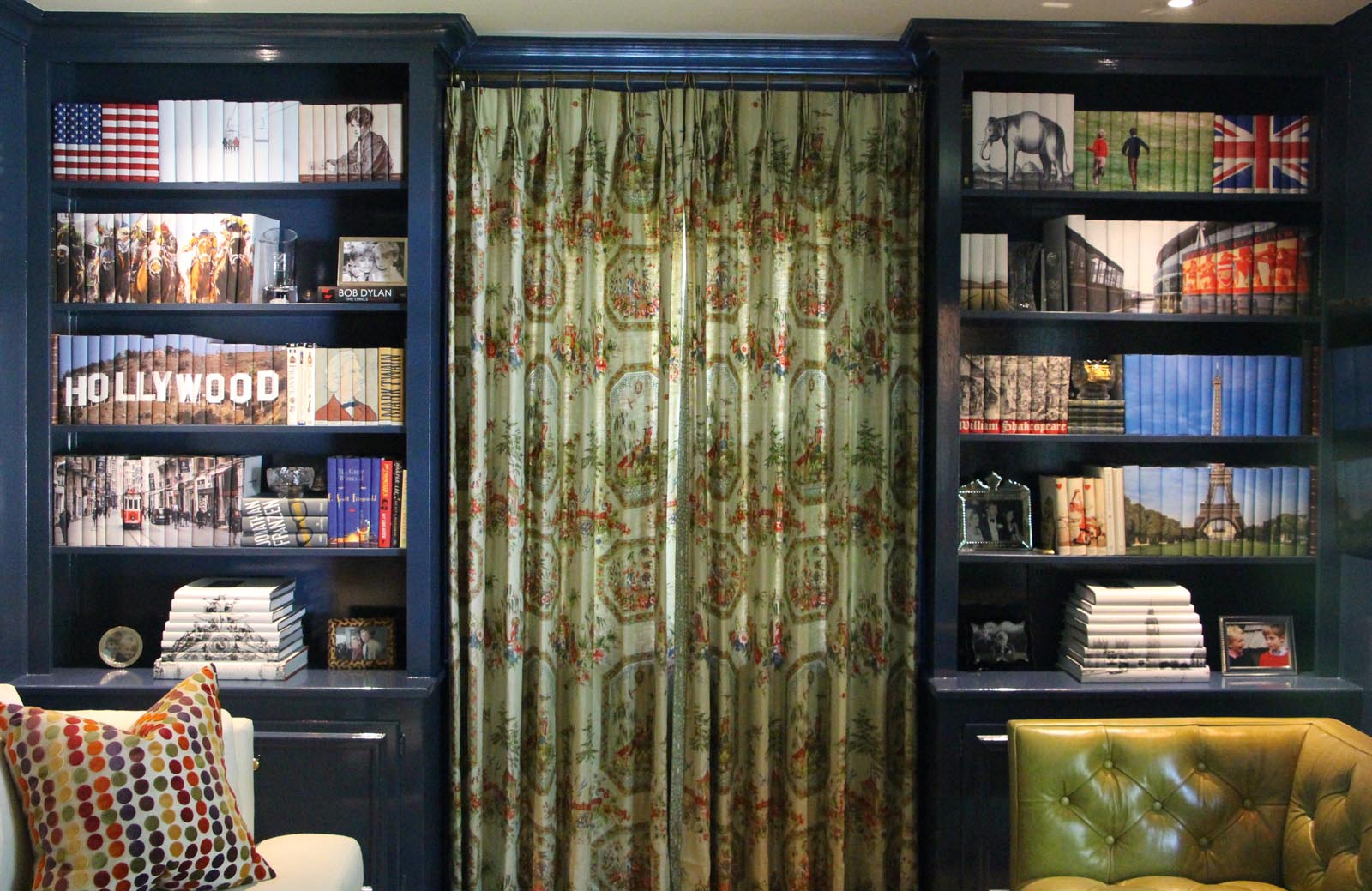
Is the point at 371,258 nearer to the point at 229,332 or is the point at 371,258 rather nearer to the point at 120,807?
the point at 229,332

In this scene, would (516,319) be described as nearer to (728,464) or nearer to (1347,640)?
(728,464)

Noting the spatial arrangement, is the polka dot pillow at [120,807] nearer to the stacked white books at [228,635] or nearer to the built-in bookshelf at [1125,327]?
the stacked white books at [228,635]

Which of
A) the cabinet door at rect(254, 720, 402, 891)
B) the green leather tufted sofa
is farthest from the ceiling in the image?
the cabinet door at rect(254, 720, 402, 891)

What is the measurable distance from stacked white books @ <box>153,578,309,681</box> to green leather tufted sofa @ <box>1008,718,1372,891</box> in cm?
197

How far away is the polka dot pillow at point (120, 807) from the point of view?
6.32 ft

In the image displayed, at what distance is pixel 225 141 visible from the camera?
2.85 metres

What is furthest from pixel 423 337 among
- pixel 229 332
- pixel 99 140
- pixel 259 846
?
pixel 259 846

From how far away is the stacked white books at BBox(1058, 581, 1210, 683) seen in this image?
9.34 ft

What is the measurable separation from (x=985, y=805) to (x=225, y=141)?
2793mm

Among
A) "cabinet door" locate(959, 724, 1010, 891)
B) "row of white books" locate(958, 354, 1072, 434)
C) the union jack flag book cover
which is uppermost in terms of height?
the union jack flag book cover

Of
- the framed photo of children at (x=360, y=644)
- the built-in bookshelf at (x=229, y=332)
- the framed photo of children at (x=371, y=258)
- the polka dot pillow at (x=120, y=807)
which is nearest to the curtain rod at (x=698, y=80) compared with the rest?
the built-in bookshelf at (x=229, y=332)

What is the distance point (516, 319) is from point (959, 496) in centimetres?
136

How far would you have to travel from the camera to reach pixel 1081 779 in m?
2.26

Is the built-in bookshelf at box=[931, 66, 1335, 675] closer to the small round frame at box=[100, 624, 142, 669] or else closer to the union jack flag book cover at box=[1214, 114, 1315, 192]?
the union jack flag book cover at box=[1214, 114, 1315, 192]
